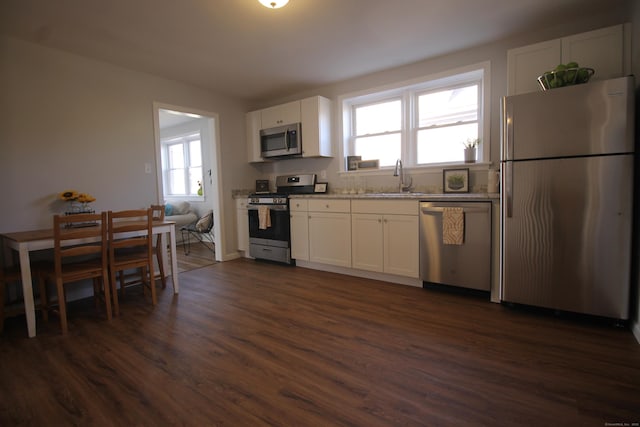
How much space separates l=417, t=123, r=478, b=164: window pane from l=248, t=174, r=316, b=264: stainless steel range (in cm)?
150

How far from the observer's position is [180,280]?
12.0 ft

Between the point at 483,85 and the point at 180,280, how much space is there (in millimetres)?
3907

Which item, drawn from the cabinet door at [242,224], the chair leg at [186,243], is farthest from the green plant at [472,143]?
the chair leg at [186,243]

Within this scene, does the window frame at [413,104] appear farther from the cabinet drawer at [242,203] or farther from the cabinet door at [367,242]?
the cabinet drawer at [242,203]

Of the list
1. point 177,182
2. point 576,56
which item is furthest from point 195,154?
point 576,56

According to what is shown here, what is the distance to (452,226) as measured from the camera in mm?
2797

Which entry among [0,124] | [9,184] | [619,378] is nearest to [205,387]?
[619,378]

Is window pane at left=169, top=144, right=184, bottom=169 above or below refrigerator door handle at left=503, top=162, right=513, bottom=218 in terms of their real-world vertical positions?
above

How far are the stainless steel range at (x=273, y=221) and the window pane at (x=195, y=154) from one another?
8.39 feet

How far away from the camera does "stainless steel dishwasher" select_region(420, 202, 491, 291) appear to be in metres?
2.71

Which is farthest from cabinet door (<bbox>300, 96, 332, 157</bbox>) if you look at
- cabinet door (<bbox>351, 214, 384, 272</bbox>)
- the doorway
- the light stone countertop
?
the doorway

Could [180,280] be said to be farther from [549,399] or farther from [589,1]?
[589,1]

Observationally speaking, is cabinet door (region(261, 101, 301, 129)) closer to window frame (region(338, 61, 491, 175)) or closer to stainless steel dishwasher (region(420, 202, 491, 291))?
window frame (region(338, 61, 491, 175))

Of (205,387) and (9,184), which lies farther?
(9,184)
